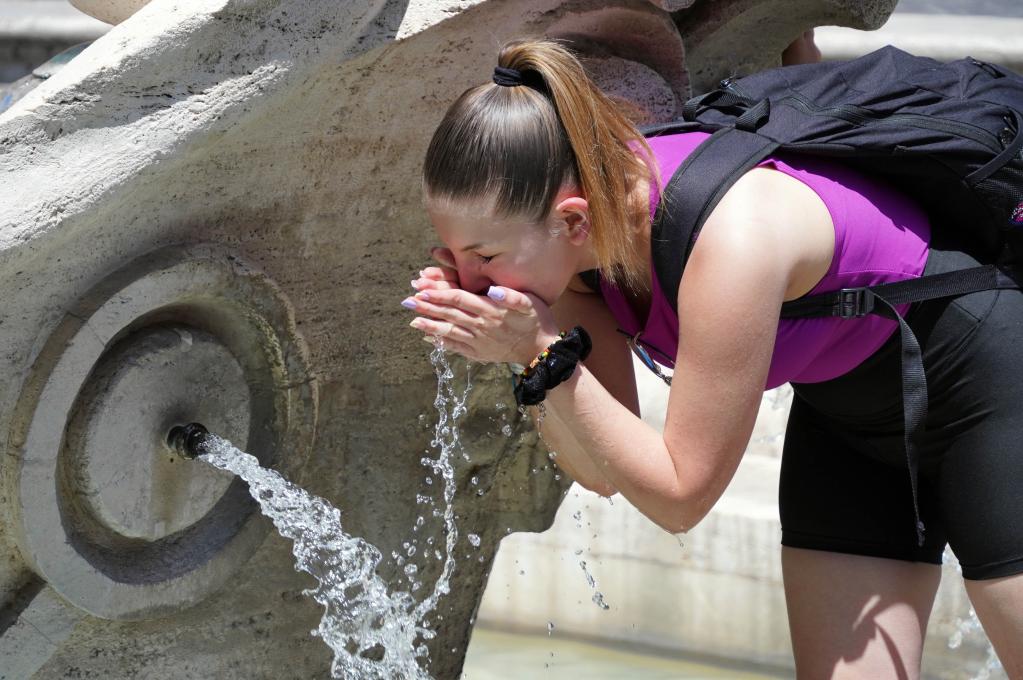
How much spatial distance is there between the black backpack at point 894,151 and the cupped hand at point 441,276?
229 mm

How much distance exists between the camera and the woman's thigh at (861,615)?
1.80 m

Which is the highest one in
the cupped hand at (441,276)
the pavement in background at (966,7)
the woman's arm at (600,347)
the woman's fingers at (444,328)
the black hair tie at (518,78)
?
the black hair tie at (518,78)

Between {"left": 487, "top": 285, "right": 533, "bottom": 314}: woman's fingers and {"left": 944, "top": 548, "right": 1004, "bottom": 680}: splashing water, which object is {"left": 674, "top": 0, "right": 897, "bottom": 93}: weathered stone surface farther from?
Answer: {"left": 944, "top": 548, "right": 1004, "bottom": 680}: splashing water

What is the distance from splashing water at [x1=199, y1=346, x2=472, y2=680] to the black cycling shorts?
2.13 ft

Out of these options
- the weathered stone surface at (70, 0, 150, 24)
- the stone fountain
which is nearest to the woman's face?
the stone fountain

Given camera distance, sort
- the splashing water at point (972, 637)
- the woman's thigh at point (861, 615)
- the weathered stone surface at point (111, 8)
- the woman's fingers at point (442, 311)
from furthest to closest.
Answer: the splashing water at point (972, 637) < the weathered stone surface at point (111, 8) < the woman's thigh at point (861, 615) < the woman's fingers at point (442, 311)

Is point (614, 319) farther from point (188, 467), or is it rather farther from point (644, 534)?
point (644, 534)

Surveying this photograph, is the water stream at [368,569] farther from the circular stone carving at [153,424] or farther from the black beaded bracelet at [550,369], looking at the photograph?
the black beaded bracelet at [550,369]

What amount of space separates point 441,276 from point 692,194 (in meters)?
0.30

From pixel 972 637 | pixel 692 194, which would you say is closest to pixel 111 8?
pixel 692 194

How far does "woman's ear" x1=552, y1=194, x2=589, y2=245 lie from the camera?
1521 mm

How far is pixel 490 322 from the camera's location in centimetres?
153

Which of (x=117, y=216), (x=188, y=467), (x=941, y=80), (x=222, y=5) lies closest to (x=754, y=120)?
(x=941, y=80)

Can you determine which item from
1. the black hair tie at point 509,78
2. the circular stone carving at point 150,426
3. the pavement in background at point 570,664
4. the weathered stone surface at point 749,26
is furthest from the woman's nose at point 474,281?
the pavement in background at point 570,664
